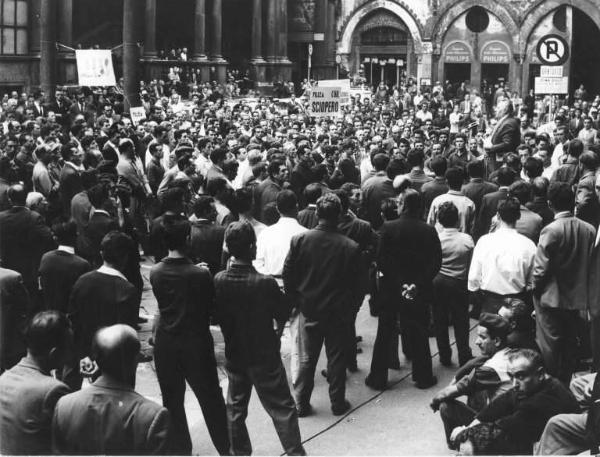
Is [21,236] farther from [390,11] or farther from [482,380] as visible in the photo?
[390,11]

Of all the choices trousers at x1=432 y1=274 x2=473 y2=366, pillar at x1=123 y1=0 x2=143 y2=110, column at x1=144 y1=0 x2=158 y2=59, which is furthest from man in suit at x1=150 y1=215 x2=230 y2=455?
column at x1=144 y1=0 x2=158 y2=59

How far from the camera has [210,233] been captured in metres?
9.02

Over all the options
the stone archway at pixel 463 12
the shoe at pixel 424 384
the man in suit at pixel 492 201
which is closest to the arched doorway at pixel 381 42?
the stone archway at pixel 463 12

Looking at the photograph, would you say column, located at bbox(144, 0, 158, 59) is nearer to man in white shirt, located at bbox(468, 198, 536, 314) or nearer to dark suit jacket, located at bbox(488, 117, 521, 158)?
dark suit jacket, located at bbox(488, 117, 521, 158)

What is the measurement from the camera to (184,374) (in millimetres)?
6617

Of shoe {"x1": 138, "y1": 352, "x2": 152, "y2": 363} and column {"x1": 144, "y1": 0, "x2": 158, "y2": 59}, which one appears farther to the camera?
column {"x1": 144, "y1": 0, "x2": 158, "y2": 59}

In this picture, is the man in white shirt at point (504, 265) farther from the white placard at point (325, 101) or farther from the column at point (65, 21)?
the column at point (65, 21)

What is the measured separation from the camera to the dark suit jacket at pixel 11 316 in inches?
283

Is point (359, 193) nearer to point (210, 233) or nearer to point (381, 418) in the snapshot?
point (210, 233)

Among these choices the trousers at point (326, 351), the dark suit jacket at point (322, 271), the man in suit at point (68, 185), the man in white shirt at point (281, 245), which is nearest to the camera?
the dark suit jacket at point (322, 271)

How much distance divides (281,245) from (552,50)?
847 centimetres

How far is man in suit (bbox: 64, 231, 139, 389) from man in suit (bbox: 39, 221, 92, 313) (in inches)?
24.6

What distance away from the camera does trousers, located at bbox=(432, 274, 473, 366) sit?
911 centimetres

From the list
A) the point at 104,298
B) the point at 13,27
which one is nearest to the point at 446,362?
the point at 104,298
